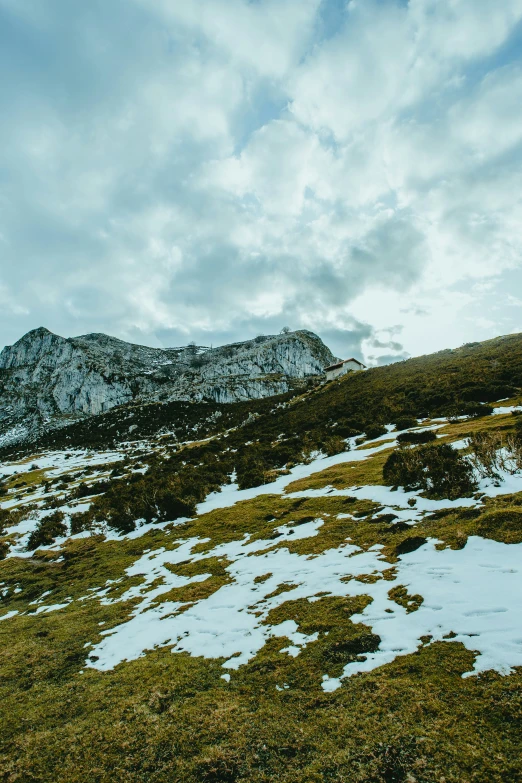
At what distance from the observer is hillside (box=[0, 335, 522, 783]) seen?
4.45 meters

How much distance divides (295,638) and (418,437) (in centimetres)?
1833

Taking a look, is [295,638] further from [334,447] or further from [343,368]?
[343,368]

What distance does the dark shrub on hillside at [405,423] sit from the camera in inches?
1094

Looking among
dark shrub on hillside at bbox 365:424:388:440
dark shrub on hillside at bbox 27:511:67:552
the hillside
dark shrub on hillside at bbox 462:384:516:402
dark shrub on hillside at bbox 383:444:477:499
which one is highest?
dark shrub on hillside at bbox 462:384:516:402

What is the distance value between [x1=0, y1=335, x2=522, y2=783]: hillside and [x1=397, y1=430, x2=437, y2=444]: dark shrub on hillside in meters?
0.48

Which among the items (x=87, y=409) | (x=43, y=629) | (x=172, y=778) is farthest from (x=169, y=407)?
(x=172, y=778)

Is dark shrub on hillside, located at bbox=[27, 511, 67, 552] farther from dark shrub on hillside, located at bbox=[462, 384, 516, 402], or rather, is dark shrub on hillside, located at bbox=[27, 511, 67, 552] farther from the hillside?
dark shrub on hillside, located at bbox=[462, 384, 516, 402]

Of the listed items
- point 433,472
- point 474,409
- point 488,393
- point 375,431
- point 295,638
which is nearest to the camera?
point 295,638

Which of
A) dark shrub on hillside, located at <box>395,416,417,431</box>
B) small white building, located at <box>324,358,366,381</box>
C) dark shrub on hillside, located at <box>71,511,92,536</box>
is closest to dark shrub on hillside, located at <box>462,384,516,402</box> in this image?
dark shrub on hillside, located at <box>395,416,417,431</box>

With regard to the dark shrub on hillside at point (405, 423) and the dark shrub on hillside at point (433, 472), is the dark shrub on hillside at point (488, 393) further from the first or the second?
the dark shrub on hillside at point (433, 472)

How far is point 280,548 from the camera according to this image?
12.8m

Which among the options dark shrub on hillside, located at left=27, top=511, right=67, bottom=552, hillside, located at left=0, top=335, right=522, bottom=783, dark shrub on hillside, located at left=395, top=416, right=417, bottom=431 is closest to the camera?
hillside, located at left=0, top=335, right=522, bottom=783

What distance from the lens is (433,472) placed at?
46.4 ft

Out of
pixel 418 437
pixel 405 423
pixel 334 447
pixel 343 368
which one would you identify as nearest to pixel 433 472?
pixel 418 437
